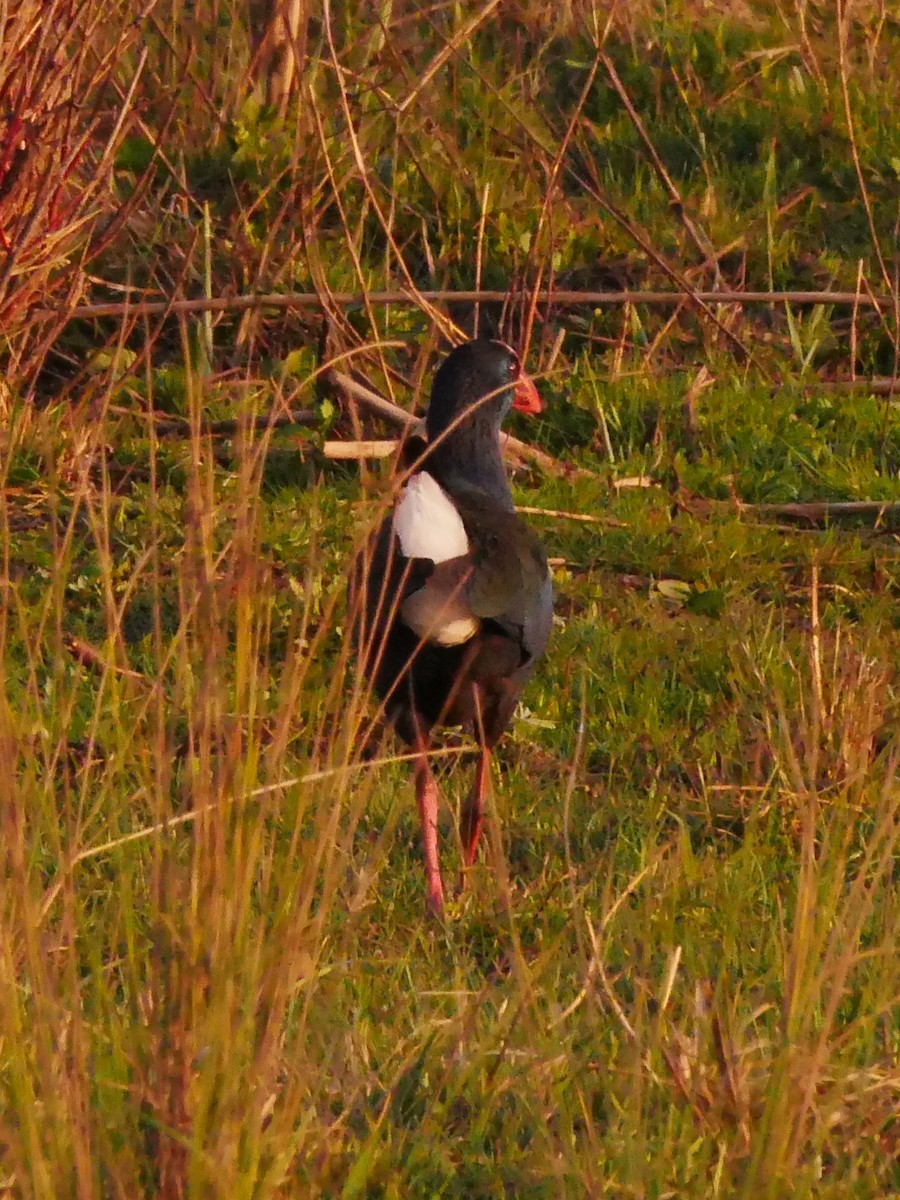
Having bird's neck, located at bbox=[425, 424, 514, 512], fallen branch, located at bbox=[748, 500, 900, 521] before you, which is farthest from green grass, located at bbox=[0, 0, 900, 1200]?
bird's neck, located at bbox=[425, 424, 514, 512]

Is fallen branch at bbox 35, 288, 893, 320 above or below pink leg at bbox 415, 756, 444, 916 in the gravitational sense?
above

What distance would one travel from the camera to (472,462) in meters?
4.36

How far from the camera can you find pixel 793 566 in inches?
200

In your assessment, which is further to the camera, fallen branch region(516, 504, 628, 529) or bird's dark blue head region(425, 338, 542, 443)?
fallen branch region(516, 504, 628, 529)

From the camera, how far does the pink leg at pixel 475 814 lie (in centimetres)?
378

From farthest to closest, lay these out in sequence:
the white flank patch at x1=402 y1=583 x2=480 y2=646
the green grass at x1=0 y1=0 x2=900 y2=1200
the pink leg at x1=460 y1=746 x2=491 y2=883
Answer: the pink leg at x1=460 y1=746 x2=491 y2=883, the white flank patch at x1=402 y1=583 x2=480 y2=646, the green grass at x1=0 y1=0 x2=900 y2=1200

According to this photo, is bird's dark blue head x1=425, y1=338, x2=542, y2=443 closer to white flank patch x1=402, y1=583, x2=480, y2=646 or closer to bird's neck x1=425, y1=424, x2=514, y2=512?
bird's neck x1=425, y1=424, x2=514, y2=512

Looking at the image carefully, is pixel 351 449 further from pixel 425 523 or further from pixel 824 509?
pixel 425 523

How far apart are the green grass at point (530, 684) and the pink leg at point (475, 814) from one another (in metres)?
0.07

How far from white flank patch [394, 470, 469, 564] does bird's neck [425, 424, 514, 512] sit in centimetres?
65

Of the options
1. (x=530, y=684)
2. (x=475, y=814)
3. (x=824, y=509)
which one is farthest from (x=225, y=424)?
(x=475, y=814)

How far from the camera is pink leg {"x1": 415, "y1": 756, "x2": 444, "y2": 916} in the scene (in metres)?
3.49

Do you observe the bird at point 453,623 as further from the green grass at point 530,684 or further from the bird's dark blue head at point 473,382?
the bird's dark blue head at point 473,382

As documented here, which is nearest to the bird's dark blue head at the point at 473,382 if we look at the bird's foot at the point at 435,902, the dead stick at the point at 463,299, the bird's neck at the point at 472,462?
the bird's neck at the point at 472,462
